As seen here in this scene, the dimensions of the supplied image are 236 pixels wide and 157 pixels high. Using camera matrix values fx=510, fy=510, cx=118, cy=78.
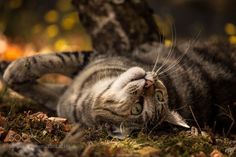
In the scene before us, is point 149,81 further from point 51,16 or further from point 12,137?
point 51,16

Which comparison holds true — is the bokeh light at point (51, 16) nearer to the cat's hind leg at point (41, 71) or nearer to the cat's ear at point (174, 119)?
the cat's hind leg at point (41, 71)

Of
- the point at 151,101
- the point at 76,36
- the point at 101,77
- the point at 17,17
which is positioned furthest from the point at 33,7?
the point at 151,101

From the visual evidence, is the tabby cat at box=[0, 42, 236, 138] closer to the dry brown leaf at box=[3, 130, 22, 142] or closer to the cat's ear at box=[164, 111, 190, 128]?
the cat's ear at box=[164, 111, 190, 128]

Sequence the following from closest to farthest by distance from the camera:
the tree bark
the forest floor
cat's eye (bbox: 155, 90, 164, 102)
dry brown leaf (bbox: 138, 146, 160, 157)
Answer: the forest floor, dry brown leaf (bbox: 138, 146, 160, 157), cat's eye (bbox: 155, 90, 164, 102), the tree bark

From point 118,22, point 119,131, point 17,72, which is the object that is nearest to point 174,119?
point 119,131

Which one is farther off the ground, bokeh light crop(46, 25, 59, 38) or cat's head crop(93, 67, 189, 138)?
bokeh light crop(46, 25, 59, 38)

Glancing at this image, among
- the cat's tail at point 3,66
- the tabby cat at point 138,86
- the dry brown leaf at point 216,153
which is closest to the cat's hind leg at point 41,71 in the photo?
the tabby cat at point 138,86

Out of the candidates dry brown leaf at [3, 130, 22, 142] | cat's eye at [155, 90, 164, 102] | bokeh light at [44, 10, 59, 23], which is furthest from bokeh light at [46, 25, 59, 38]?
dry brown leaf at [3, 130, 22, 142]

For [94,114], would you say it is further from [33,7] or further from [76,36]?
[33,7]
